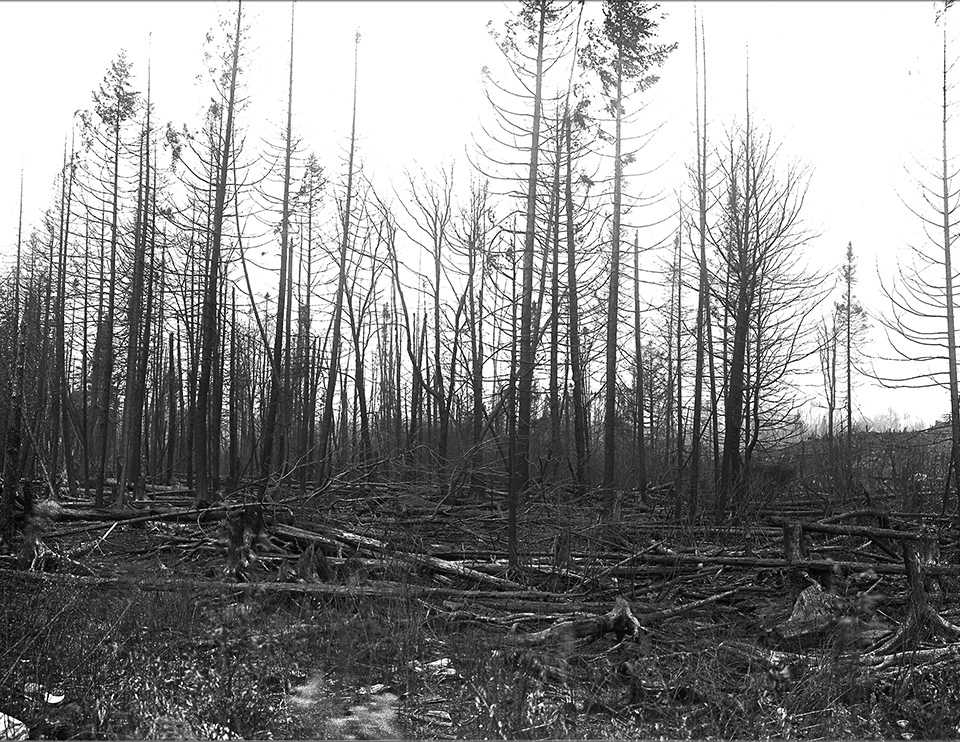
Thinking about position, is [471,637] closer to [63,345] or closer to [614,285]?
[614,285]

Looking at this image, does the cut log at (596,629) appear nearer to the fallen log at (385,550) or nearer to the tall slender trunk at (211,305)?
the fallen log at (385,550)

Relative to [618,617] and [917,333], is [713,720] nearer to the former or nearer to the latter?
[618,617]

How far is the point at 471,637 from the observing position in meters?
6.12

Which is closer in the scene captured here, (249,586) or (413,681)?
(413,681)

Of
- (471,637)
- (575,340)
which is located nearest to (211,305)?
(575,340)

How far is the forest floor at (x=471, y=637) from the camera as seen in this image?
4.88 m

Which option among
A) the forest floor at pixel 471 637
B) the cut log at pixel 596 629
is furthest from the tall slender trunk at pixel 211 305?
the cut log at pixel 596 629

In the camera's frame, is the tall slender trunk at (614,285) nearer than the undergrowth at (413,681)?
No

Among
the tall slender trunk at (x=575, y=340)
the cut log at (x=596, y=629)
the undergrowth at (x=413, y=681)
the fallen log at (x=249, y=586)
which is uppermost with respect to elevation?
the tall slender trunk at (x=575, y=340)

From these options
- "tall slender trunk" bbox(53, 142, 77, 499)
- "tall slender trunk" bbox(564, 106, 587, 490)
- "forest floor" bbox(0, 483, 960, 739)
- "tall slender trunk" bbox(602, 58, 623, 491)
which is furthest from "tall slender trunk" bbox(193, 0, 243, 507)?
"tall slender trunk" bbox(602, 58, 623, 491)

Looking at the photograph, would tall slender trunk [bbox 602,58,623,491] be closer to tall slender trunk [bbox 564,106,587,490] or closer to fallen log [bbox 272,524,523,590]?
tall slender trunk [bbox 564,106,587,490]

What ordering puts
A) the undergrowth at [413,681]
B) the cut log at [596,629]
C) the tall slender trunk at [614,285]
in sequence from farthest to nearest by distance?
the tall slender trunk at [614,285] < the cut log at [596,629] < the undergrowth at [413,681]

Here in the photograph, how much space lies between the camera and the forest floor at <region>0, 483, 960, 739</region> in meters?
4.88

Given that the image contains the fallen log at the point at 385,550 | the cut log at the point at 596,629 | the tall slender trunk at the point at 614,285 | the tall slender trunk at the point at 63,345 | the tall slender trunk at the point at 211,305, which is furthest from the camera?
the tall slender trunk at the point at 63,345
